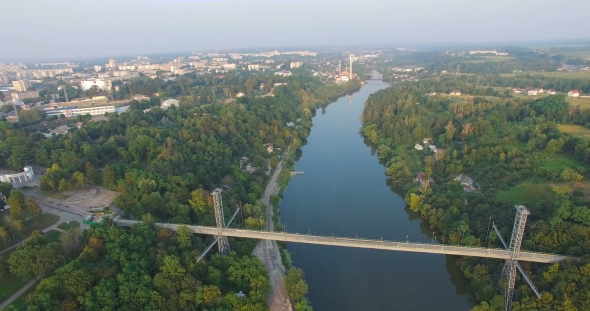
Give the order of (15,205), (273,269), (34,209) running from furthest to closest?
(34,209), (15,205), (273,269)

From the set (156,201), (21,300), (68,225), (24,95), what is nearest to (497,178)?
(156,201)

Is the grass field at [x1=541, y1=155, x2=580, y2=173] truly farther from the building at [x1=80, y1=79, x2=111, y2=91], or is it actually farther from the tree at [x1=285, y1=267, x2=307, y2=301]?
the building at [x1=80, y1=79, x2=111, y2=91]

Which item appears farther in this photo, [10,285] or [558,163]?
[558,163]

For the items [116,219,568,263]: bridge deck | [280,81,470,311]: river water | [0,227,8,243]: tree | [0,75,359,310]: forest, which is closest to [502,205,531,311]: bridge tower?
[116,219,568,263]: bridge deck

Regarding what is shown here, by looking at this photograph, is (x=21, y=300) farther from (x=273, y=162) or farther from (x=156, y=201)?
(x=273, y=162)

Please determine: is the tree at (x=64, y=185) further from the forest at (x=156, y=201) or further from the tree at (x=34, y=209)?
the tree at (x=34, y=209)

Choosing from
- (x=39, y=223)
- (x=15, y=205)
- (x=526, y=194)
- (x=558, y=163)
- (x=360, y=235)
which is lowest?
(x=360, y=235)

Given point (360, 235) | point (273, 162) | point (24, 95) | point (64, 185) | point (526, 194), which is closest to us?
point (360, 235)
